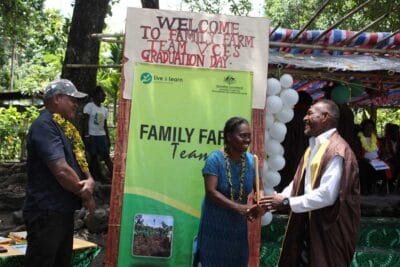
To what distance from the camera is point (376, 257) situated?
5.32 metres

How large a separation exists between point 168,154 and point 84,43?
3.86 meters

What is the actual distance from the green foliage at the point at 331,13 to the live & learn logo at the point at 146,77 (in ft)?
18.2

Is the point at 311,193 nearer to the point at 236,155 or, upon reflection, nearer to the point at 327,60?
the point at 236,155

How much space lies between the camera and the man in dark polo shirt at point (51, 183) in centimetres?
338

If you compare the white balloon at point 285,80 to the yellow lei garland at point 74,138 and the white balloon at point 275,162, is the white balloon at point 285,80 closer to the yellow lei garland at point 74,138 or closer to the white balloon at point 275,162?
the white balloon at point 275,162

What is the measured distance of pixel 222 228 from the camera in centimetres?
346

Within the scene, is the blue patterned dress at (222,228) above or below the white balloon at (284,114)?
below

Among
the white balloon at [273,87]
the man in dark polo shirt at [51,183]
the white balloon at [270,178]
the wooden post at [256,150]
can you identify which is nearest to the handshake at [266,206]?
the wooden post at [256,150]

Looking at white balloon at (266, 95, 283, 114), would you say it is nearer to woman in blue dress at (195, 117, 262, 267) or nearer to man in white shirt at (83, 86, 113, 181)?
woman in blue dress at (195, 117, 262, 267)

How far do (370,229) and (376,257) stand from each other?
0.92 meters

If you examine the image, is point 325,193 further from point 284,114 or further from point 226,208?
point 284,114

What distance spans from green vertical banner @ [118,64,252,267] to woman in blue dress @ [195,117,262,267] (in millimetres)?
918

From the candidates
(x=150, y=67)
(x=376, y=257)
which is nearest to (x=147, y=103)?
(x=150, y=67)

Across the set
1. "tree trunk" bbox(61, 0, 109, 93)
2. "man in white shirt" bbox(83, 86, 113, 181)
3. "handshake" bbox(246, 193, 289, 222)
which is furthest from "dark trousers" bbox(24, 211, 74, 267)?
"man in white shirt" bbox(83, 86, 113, 181)
